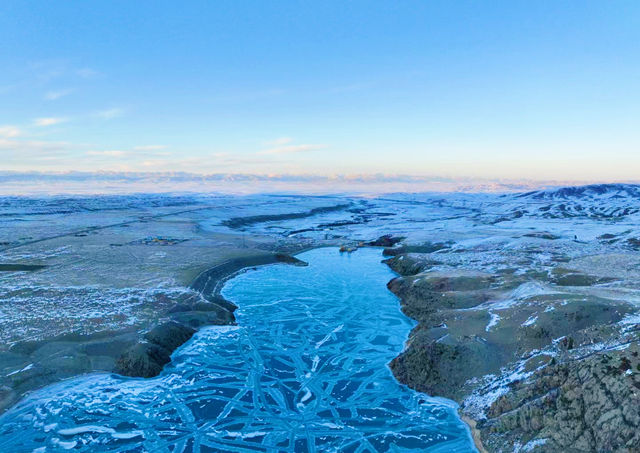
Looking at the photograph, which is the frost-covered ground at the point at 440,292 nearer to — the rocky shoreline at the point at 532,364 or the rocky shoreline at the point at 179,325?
the rocky shoreline at the point at 532,364

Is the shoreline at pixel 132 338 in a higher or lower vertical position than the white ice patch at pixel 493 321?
lower

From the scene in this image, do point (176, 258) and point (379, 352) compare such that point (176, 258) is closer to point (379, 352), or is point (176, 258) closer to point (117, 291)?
point (117, 291)

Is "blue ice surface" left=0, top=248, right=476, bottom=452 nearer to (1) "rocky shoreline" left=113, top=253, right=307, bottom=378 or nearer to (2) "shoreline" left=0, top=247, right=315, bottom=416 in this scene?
(2) "shoreline" left=0, top=247, right=315, bottom=416

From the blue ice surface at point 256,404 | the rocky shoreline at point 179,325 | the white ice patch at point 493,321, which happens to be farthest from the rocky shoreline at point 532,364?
the rocky shoreline at point 179,325

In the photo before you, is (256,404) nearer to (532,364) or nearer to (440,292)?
(532,364)

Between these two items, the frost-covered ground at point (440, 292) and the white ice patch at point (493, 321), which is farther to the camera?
the white ice patch at point (493, 321)

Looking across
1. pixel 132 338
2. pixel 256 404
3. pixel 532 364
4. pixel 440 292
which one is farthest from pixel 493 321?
pixel 132 338
